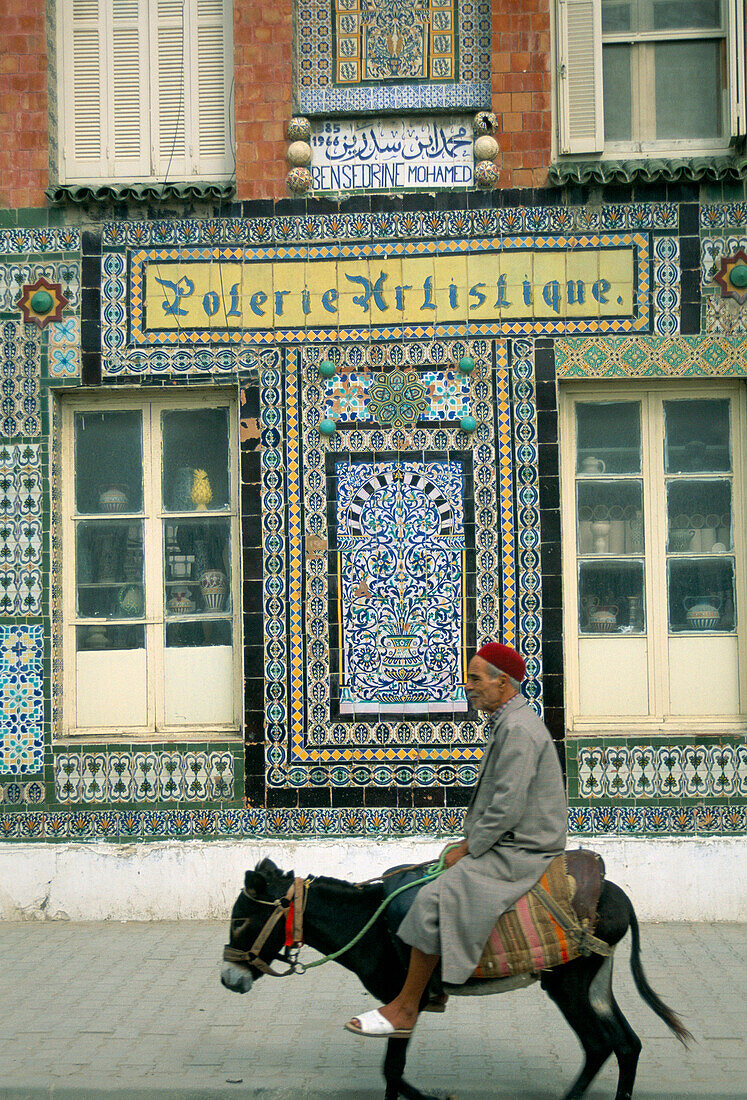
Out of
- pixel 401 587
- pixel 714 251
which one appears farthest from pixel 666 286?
pixel 401 587

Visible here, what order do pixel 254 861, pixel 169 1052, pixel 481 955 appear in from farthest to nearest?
pixel 254 861 → pixel 169 1052 → pixel 481 955

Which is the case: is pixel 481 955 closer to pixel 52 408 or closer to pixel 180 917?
pixel 180 917

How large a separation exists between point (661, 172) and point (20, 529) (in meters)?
4.98

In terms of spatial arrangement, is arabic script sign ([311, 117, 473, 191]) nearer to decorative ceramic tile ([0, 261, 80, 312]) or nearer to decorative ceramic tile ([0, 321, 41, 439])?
decorative ceramic tile ([0, 261, 80, 312])

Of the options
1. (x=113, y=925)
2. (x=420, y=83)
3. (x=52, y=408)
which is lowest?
(x=113, y=925)

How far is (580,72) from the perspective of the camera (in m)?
8.05

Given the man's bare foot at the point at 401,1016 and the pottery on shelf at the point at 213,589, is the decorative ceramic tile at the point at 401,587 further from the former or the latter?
the man's bare foot at the point at 401,1016

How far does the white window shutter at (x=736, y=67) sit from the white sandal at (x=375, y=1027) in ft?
20.4

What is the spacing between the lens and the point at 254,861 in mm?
7773

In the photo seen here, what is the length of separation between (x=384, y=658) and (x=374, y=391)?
1809 mm

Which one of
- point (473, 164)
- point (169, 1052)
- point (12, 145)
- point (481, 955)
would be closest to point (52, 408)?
point (12, 145)

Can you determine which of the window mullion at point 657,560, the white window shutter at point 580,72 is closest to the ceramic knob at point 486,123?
the white window shutter at point 580,72

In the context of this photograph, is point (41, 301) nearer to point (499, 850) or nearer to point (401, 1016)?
point (499, 850)

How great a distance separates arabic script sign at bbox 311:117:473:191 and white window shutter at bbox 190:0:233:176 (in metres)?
0.71
